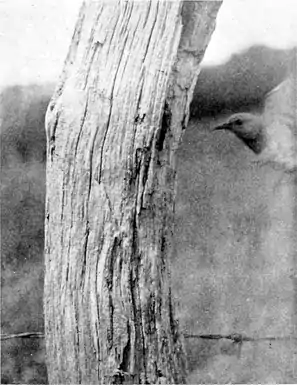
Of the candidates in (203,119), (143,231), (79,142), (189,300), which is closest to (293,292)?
(189,300)

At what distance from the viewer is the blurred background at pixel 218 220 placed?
1.86m

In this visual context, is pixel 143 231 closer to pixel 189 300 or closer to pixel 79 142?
pixel 79 142

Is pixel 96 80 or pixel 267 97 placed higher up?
pixel 267 97

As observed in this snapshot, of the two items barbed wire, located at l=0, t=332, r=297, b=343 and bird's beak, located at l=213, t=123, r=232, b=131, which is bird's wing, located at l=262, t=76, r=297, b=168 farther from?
barbed wire, located at l=0, t=332, r=297, b=343

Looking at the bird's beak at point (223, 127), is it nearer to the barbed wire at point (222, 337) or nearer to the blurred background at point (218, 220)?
the blurred background at point (218, 220)

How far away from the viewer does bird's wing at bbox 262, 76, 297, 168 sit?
1.93 m

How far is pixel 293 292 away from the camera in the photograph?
1.89 metres

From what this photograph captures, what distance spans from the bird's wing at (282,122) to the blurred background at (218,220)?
0.11 ft

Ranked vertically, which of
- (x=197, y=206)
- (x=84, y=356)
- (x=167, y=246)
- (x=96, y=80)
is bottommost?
(x=84, y=356)

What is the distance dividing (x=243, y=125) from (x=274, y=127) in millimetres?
97

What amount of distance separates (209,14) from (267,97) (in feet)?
2.12

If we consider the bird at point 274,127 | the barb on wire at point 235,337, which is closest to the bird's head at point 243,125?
the bird at point 274,127

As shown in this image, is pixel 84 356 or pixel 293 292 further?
pixel 293 292

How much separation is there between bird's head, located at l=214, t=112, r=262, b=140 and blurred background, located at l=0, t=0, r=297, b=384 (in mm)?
26
